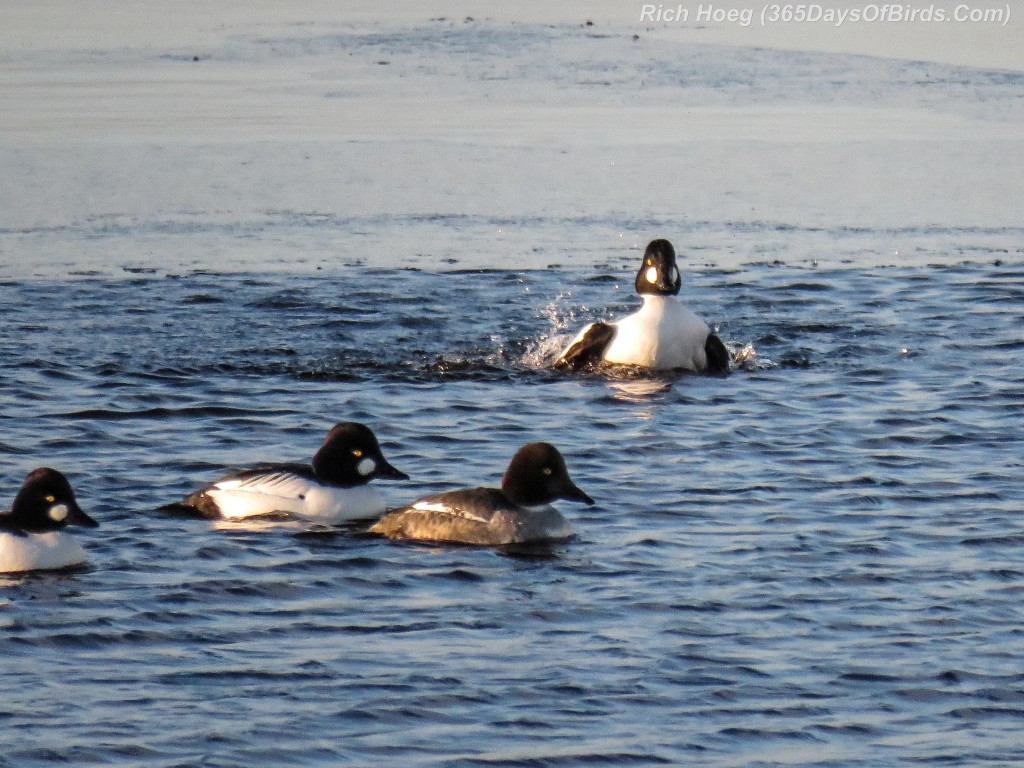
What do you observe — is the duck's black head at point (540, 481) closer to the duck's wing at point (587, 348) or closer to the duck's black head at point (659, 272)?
the duck's wing at point (587, 348)

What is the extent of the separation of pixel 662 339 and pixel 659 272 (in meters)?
0.51

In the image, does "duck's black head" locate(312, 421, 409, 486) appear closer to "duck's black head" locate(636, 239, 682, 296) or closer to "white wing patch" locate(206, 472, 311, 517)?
"white wing patch" locate(206, 472, 311, 517)

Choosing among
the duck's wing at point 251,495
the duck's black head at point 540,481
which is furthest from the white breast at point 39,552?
the duck's black head at point 540,481

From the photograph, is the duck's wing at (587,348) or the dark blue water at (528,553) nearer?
the dark blue water at (528,553)

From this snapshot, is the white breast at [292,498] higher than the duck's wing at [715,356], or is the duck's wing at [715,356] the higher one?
the duck's wing at [715,356]

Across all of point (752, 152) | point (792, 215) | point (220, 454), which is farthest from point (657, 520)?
point (752, 152)

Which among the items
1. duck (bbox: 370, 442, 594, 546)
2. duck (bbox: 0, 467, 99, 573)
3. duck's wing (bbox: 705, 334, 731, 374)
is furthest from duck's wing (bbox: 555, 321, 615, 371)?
duck (bbox: 0, 467, 99, 573)

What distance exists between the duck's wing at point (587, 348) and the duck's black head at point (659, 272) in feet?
1.28

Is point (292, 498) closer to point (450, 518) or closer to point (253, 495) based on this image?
point (253, 495)

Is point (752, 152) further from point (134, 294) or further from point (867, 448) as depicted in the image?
point (867, 448)

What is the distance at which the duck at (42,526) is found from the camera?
341 inches

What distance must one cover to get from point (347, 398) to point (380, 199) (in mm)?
6124

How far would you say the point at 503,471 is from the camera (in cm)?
1053

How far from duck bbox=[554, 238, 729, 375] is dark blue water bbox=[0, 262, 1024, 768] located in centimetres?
20
